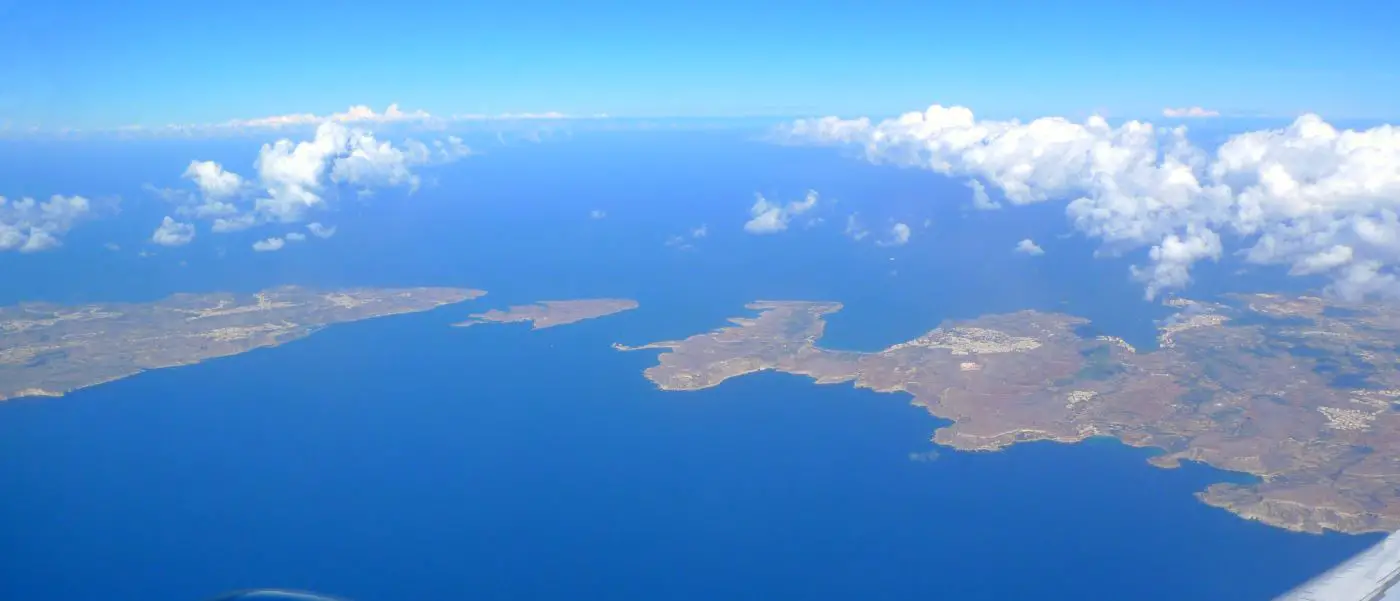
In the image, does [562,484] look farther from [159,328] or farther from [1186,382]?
[159,328]

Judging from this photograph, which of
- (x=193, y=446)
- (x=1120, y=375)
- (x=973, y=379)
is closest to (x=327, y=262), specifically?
(x=193, y=446)

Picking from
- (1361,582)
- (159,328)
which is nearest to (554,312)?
(159,328)

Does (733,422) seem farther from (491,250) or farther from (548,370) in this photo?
(491,250)

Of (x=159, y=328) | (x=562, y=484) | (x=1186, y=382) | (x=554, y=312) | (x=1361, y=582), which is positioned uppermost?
(x=1361, y=582)

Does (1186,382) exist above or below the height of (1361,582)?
below

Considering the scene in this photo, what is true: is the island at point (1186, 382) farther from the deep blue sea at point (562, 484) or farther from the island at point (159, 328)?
the island at point (159, 328)

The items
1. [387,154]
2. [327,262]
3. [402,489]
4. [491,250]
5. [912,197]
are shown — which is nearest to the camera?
[402,489]

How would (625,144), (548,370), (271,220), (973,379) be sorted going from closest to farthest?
(973,379), (548,370), (271,220), (625,144)
